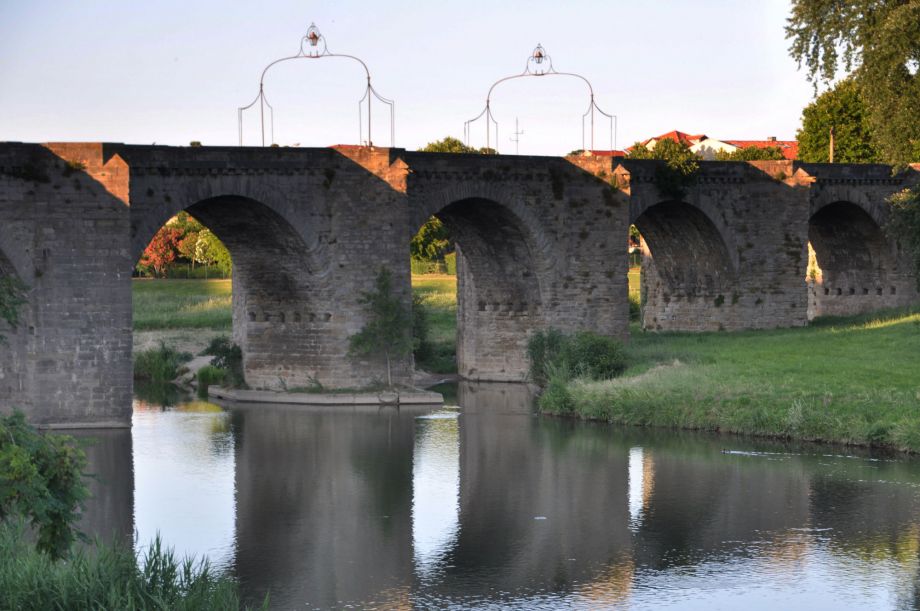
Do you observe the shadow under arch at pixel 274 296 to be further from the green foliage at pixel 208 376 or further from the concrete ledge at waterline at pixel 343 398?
the green foliage at pixel 208 376

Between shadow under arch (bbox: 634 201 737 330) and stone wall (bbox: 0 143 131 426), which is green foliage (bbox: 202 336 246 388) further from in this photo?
shadow under arch (bbox: 634 201 737 330)

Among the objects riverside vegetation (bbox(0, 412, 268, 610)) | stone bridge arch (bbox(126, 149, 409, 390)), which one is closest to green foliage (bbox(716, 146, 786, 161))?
stone bridge arch (bbox(126, 149, 409, 390))

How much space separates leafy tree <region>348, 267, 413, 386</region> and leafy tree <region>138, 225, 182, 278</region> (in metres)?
46.7

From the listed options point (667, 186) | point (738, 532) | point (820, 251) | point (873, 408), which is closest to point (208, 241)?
point (820, 251)

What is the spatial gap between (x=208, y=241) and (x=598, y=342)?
46.0 m

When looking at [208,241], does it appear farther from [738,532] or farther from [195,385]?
[738,532]

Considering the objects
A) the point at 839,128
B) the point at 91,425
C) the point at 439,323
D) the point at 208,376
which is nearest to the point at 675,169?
the point at 439,323

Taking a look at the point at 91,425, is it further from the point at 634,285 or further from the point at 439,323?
the point at 634,285

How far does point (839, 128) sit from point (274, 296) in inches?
1560

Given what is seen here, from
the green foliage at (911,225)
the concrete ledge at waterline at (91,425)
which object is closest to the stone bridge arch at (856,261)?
the green foliage at (911,225)

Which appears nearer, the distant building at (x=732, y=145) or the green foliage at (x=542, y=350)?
the green foliage at (x=542, y=350)

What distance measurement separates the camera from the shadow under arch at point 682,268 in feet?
132

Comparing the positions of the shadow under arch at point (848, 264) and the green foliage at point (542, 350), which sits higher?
the shadow under arch at point (848, 264)

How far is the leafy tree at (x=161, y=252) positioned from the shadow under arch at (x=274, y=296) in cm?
4483
